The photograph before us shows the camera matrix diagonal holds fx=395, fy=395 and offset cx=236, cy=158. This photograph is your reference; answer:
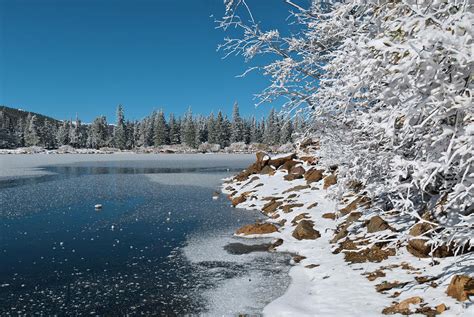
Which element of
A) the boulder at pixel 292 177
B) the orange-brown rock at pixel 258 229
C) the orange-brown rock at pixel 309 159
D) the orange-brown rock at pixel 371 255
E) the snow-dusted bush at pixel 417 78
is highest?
the snow-dusted bush at pixel 417 78

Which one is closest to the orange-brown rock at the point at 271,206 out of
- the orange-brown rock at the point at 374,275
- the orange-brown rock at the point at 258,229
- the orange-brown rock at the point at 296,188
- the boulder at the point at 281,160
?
the orange-brown rock at the point at 296,188

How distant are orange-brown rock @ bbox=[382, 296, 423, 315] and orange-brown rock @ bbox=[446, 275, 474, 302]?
57cm

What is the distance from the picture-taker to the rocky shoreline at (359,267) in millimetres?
7305

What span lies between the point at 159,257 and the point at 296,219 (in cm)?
634

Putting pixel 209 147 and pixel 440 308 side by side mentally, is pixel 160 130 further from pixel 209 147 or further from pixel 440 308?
pixel 440 308

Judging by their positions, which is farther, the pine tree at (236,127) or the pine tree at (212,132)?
the pine tree at (236,127)

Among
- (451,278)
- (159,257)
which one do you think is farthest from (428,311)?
(159,257)

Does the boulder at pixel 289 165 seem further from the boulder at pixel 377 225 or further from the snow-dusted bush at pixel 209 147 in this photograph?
the snow-dusted bush at pixel 209 147

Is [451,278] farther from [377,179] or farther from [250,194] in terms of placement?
[250,194]

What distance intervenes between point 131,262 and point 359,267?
6536 millimetres

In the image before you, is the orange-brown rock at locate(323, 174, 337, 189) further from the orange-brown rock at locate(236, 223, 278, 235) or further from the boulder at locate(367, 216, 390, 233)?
the boulder at locate(367, 216, 390, 233)

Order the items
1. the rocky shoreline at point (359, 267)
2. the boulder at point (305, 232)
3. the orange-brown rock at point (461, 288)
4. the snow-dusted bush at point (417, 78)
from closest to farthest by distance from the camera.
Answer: the snow-dusted bush at point (417, 78) → the orange-brown rock at point (461, 288) → the rocky shoreline at point (359, 267) → the boulder at point (305, 232)

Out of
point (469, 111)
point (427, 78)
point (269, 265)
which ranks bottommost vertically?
point (269, 265)

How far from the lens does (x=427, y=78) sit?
4.28 metres
